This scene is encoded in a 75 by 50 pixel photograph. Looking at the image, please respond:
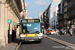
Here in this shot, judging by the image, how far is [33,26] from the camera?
60.8 feet

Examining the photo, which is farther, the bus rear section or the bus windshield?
the bus windshield

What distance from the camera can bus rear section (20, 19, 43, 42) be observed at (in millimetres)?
18167

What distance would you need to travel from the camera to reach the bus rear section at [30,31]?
18.2 m

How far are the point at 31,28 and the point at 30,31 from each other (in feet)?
1.10

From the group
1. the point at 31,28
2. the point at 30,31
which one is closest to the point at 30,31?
the point at 30,31

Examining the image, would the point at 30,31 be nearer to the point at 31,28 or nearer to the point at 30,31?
the point at 30,31

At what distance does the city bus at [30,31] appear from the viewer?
18.2 meters

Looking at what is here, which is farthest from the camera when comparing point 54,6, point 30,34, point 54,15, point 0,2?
point 54,6

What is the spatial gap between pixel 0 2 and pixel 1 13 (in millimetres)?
1266

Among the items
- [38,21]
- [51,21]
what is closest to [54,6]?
[51,21]

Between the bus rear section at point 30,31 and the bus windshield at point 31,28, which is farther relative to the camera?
the bus windshield at point 31,28

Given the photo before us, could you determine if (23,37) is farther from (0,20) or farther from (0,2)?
(0,2)

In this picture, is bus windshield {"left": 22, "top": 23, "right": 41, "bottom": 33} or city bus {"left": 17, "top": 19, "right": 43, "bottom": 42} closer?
city bus {"left": 17, "top": 19, "right": 43, "bottom": 42}

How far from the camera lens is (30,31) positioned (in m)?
18.2
